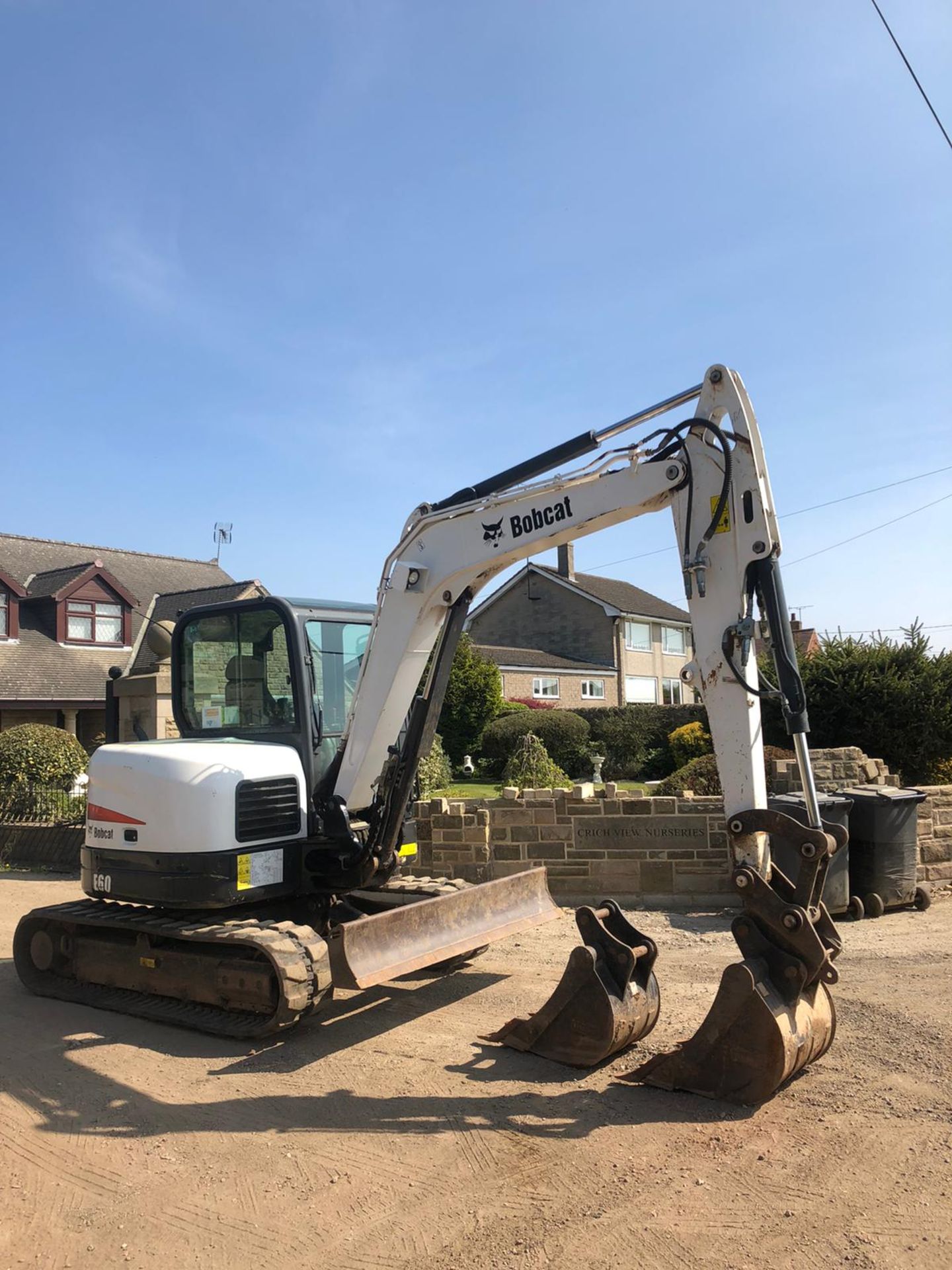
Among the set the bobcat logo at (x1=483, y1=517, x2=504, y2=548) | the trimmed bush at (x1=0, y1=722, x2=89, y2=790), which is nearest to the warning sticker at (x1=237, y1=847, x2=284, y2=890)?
the bobcat logo at (x1=483, y1=517, x2=504, y2=548)

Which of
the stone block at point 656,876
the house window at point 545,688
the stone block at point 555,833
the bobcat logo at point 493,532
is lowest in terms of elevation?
the stone block at point 656,876

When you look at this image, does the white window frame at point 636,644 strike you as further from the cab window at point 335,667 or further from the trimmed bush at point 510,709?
the cab window at point 335,667

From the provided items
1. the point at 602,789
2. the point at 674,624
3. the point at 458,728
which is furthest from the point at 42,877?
the point at 674,624

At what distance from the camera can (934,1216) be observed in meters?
3.85

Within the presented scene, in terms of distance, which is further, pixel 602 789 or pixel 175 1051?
pixel 602 789

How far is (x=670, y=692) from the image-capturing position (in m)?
43.0

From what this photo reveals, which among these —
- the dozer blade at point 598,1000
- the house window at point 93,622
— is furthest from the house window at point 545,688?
the dozer blade at point 598,1000

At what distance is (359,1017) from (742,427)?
448 cm

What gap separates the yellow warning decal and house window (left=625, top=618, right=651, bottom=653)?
35.6 m

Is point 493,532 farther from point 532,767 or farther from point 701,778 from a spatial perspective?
point 532,767

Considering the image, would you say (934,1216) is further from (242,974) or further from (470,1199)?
(242,974)

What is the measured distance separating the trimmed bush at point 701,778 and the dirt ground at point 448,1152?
5.53 metres

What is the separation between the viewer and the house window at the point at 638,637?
4081cm

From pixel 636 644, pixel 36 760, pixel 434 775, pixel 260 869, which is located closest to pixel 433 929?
pixel 260 869
